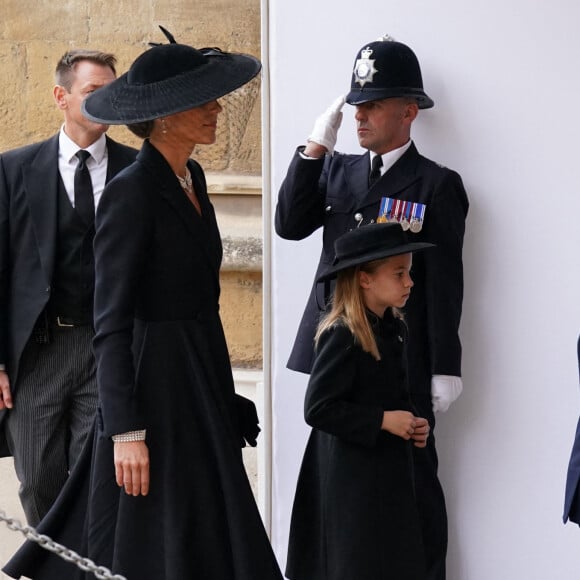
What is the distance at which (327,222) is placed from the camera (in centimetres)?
436

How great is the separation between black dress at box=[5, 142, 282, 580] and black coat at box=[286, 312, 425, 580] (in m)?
0.28

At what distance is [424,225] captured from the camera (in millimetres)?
4230

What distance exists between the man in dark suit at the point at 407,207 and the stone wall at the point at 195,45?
1.75m

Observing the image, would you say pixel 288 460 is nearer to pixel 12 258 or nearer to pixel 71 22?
pixel 12 258

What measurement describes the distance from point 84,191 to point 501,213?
4.29 ft

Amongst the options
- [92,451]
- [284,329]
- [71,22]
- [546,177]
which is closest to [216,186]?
[71,22]

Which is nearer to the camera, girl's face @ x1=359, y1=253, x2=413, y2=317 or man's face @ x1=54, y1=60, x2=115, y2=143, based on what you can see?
girl's face @ x1=359, y1=253, x2=413, y2=317

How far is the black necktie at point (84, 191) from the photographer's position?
174 inches

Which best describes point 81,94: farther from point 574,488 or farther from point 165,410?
point 574,488

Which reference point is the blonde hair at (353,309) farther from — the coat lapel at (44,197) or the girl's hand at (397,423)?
the coat lapel at (44,197)

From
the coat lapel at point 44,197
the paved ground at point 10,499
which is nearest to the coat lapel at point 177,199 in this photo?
the coat lapel at point 44,197

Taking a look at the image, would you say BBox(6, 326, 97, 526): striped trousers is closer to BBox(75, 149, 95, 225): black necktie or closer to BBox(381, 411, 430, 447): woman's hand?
BBox(75, 149, 95, 225): black necktie

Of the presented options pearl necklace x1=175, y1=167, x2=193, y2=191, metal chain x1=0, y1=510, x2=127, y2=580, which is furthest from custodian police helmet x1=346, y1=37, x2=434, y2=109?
metal chain x1=0, y1=510, x2=127, y2=580

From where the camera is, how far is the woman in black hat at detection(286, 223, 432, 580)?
3.74 m
